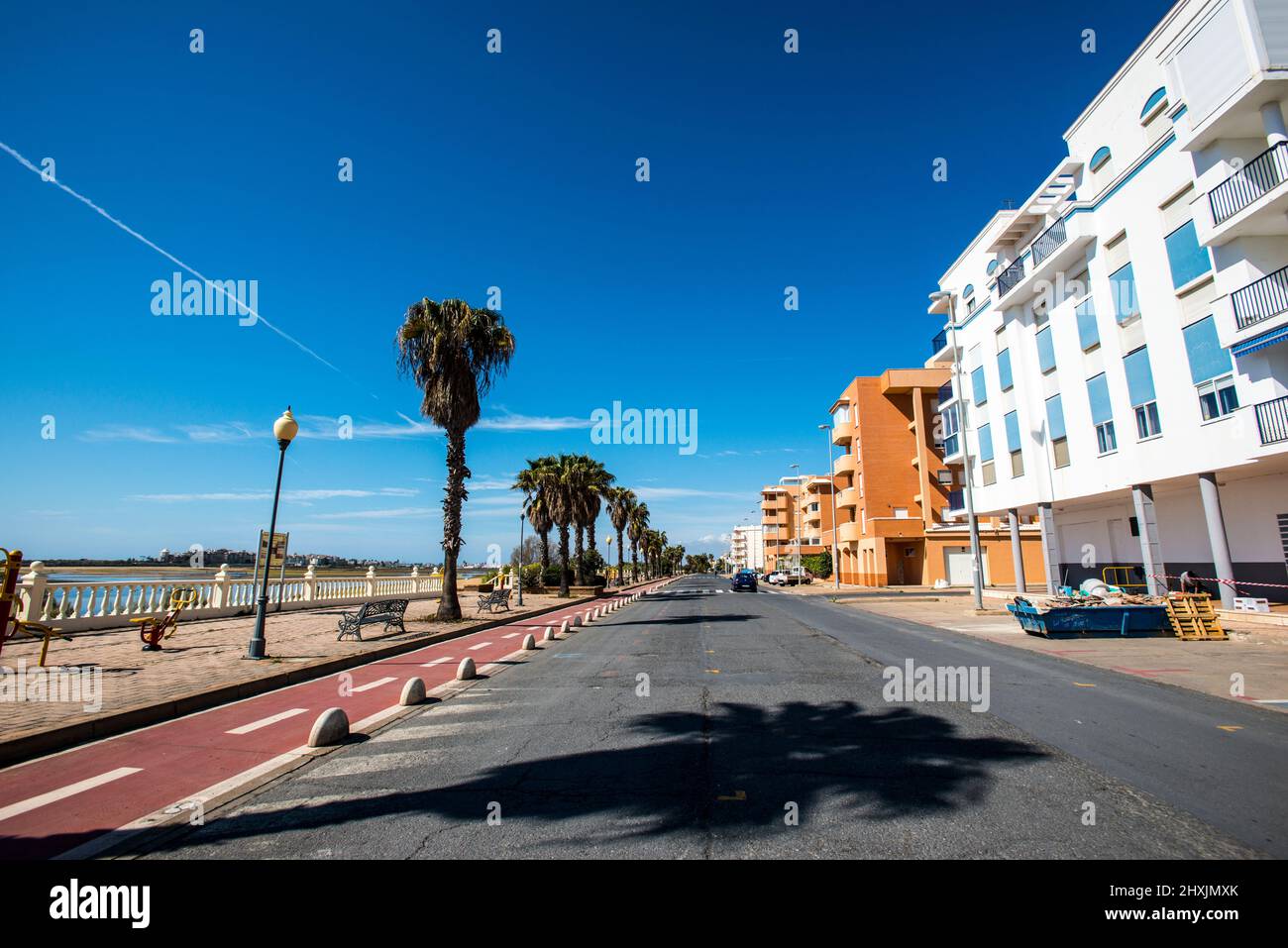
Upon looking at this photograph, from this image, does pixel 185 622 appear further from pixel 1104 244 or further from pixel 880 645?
pixel 1104 244

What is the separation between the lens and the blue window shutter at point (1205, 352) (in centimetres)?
1717

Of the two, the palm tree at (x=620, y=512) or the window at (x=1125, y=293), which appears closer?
the window at (x=1125, y=293)

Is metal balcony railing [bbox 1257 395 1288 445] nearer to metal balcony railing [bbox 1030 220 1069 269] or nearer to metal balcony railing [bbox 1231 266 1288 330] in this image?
metal balcony railing [bbox 1231 266 1288 330]

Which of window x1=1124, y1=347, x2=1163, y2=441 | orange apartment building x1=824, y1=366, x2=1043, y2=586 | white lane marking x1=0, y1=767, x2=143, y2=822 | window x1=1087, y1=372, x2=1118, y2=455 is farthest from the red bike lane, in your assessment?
orange apartment building x1=824, y1=366, x2=1043, y2=586

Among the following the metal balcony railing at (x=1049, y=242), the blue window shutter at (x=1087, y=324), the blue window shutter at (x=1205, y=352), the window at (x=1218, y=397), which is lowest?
the window at (x=1218, y=397)

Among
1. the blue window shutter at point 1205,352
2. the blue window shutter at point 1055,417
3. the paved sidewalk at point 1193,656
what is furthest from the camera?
the blue window shutter at point 1055,417

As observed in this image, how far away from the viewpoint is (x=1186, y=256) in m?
18.2

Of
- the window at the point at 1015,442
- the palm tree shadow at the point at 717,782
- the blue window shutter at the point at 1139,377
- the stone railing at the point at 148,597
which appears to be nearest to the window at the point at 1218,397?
the blue window shutter at the point at 1139,377

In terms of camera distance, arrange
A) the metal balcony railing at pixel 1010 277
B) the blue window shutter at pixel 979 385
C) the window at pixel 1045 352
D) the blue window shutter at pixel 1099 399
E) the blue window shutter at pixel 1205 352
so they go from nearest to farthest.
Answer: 1. the blue window shutter at pixel 1205 352
2. the blue window shutter at pixel 1099 399
3. the window at pixel 1045 352
4. the metal balcony railing at pixel 1010 277
5. the blue window shutter at pixel 979 385

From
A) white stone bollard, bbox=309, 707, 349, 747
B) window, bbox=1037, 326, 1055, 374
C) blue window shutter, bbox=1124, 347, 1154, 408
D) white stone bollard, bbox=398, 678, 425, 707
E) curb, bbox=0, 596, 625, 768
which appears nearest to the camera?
curb, bbox=0, 596, 625, 768

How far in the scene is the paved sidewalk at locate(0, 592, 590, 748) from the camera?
7.14 m

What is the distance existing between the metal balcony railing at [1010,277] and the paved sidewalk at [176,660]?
28128 mm

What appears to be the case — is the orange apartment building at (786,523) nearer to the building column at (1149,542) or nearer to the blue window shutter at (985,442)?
the blue window shutter at (985,442)

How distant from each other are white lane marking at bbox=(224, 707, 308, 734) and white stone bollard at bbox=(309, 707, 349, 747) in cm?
144
